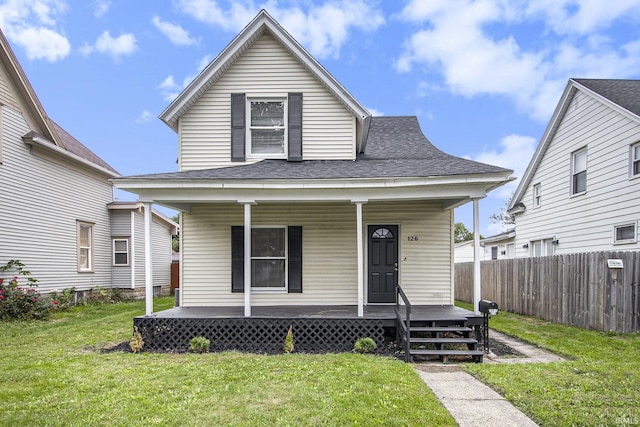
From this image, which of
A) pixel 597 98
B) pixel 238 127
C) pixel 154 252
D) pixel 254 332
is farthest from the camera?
pixel 154 252

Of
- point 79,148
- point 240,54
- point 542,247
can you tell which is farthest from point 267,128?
point 542,247

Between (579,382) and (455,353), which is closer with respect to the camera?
(579,382)

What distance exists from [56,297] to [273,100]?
9.72 meters

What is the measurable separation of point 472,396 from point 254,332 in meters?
4.06

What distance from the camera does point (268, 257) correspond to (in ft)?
30.2

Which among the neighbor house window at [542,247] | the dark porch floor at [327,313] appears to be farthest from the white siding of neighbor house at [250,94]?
the neighbor house window at [542,247]

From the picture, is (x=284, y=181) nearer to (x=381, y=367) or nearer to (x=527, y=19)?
(x=381, y=367)

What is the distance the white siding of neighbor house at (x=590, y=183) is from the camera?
10.4 m

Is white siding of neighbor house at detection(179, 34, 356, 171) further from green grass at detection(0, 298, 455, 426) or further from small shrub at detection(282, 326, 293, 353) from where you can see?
green grass at detection(0, 298, 455, 426)

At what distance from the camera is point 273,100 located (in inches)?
367

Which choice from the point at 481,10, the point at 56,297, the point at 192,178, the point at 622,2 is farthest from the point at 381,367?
the point at 622,2

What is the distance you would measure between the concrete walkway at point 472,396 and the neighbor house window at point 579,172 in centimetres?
777

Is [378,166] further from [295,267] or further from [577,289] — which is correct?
[577,289]

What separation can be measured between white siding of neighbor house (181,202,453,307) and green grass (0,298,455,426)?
97.2 inches
